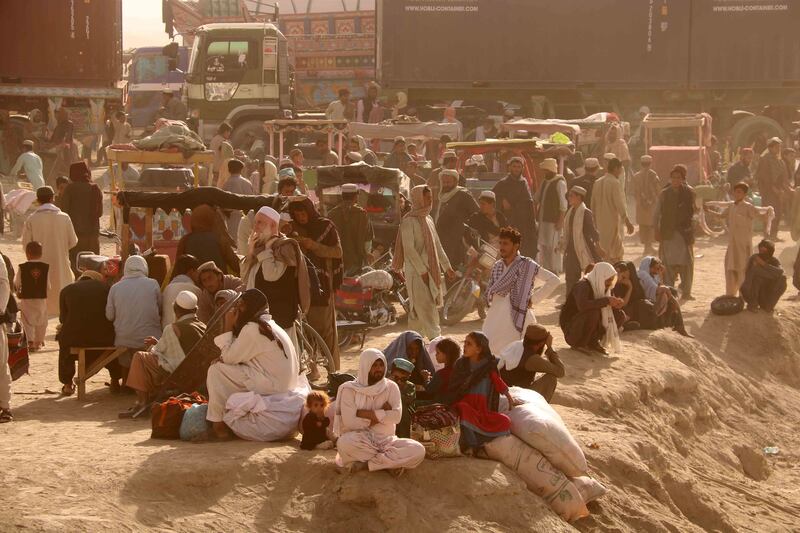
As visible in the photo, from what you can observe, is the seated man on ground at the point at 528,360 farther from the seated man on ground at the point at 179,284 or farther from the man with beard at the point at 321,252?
the seated man on ground at the point at 179,284

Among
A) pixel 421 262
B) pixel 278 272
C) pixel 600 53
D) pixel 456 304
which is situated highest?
pixel 600 53

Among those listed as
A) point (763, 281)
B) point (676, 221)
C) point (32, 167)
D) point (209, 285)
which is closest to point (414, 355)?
point (209, 285)

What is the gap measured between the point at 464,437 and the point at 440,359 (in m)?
0.54

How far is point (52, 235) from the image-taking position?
14156mm

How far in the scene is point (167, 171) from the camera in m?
18.2

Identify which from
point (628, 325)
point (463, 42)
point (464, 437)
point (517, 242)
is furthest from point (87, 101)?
point (464, 437)

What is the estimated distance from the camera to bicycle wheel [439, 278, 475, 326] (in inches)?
568

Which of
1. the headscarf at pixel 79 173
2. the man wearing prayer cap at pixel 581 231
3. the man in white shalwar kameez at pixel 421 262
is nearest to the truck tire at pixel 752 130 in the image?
the man wearing prayer cap at pixel 581 231

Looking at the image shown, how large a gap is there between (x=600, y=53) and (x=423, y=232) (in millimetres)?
17536

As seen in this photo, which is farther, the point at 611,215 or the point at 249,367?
the point at 611,215

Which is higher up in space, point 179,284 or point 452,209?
point 452,209

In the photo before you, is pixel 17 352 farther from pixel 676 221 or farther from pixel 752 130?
pixel 752 130

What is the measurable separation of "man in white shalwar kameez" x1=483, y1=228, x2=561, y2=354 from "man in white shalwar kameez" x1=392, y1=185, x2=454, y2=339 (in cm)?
176

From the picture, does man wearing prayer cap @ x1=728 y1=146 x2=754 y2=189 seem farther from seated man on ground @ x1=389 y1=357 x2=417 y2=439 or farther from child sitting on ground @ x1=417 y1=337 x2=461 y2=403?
seated man on ground @ x1=389 y1=357 x2=417 y2=439
